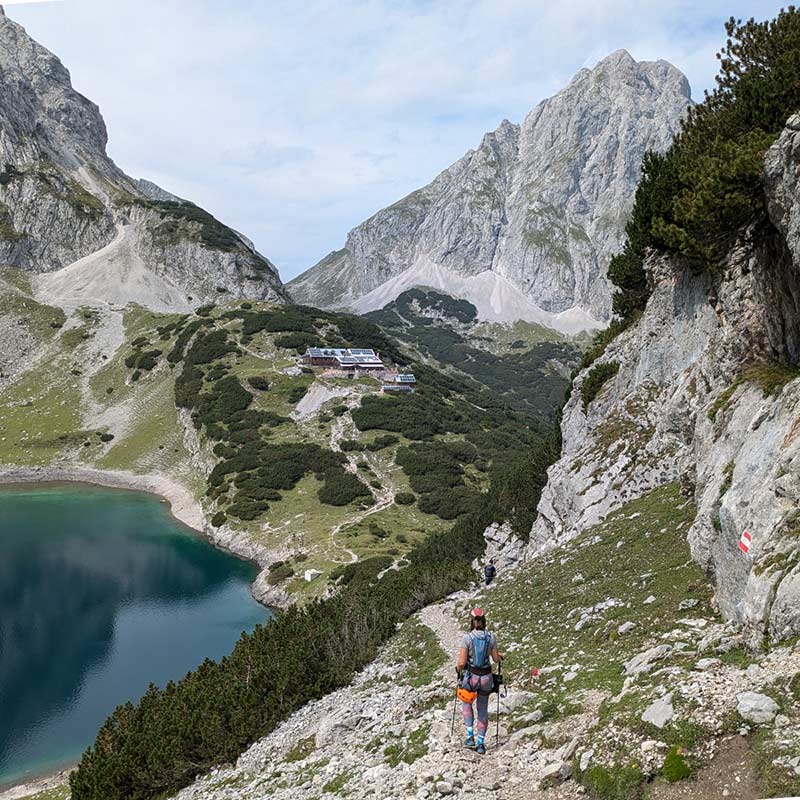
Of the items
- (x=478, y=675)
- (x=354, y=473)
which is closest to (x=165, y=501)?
(x=354, y=473)

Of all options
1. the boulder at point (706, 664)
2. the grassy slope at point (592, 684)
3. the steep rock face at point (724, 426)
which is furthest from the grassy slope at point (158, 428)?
the boulder at point (706, 664)

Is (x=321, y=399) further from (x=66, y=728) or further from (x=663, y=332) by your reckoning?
(x=663, y=332)

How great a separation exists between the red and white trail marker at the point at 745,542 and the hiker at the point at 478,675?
18.7 ft

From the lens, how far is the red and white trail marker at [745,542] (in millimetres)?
12499

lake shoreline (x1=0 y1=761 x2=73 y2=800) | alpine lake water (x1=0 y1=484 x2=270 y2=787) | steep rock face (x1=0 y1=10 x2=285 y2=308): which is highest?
steep rock face (x1=0 y1=10 x2=285 y2=308)

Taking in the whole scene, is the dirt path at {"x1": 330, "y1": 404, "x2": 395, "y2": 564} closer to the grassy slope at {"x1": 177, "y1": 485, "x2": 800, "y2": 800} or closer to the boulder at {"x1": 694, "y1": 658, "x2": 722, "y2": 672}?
the grassy slope at {"x1": 177, "y1": 485, "x2": 800, "y2": 800}

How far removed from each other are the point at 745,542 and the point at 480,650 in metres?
6.17

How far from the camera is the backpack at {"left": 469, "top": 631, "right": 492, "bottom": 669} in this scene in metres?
12.2

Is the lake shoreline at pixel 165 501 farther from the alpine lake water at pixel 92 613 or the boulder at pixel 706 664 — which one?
the boulder at pixel 706 664

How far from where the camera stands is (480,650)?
1226 cm

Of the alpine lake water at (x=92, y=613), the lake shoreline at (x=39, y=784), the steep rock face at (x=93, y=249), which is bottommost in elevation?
the lake shoreline at (x=39, y=784)

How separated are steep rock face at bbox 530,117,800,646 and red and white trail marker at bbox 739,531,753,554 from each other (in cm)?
13

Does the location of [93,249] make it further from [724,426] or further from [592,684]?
[592,684]

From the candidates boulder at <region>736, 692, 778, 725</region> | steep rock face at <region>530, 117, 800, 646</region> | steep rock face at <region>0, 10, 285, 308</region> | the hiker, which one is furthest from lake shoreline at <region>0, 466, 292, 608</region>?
steep rock face at <region>0, 10, 285, 308</region>
